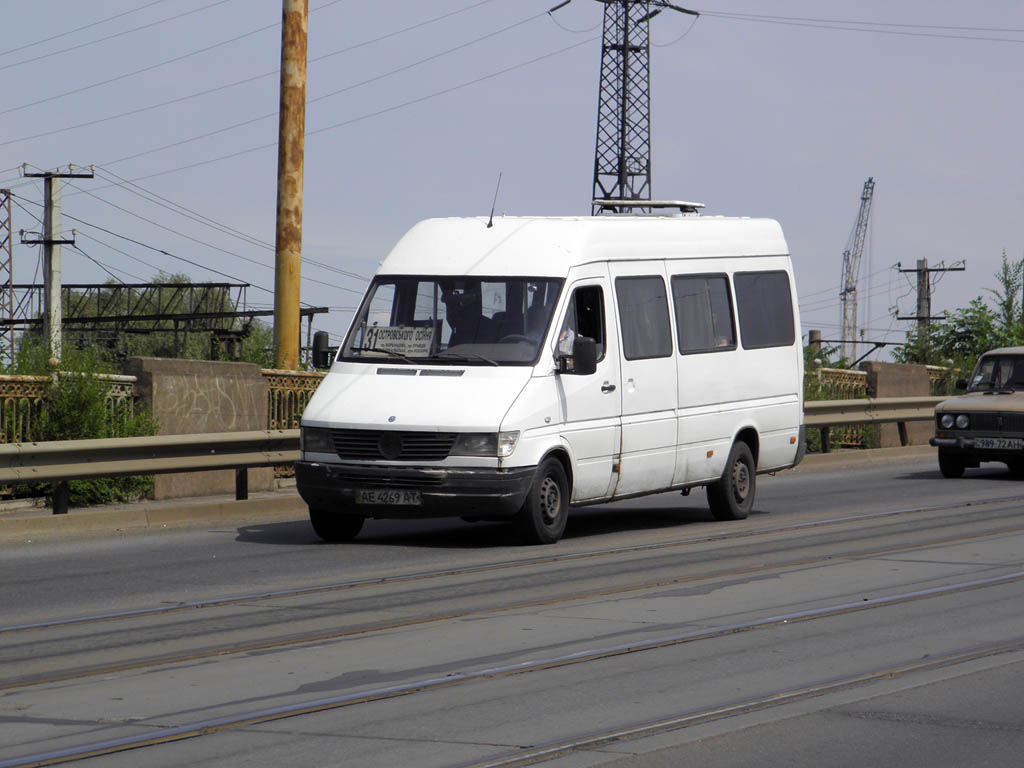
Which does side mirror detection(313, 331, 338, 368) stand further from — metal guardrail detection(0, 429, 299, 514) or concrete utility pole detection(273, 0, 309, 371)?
concrete utility pole detection(273, 0, 309, 371)

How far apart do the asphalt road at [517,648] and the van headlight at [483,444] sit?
765 mm

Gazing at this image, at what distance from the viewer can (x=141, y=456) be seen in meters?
14.3

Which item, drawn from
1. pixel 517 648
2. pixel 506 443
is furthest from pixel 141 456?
pixel 517 648

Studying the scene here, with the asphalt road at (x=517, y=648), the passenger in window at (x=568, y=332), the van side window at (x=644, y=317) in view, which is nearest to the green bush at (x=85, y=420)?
the asphalt road at (x=517, y=648)

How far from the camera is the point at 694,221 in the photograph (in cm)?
1483

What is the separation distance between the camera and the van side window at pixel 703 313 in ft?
46.9

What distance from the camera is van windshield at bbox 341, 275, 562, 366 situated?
1264 centimetres

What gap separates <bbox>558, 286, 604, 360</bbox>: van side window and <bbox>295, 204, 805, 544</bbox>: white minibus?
1cm

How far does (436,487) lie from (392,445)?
489 millimetres

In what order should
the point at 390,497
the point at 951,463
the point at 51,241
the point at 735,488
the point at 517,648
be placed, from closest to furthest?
the point at 517,648 < the point at 390,497 < the point at 735,488 < the point at 951,463 < the point at 51,241

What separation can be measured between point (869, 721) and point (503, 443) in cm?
603

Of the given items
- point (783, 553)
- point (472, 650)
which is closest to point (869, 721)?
point (472, 650)

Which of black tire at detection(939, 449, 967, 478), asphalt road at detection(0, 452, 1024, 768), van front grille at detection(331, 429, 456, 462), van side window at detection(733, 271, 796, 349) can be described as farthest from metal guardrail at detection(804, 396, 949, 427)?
van front grille at detection(331, 429, 456, 462)

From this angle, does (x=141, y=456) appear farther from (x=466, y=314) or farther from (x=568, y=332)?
(x=568, y=332)
